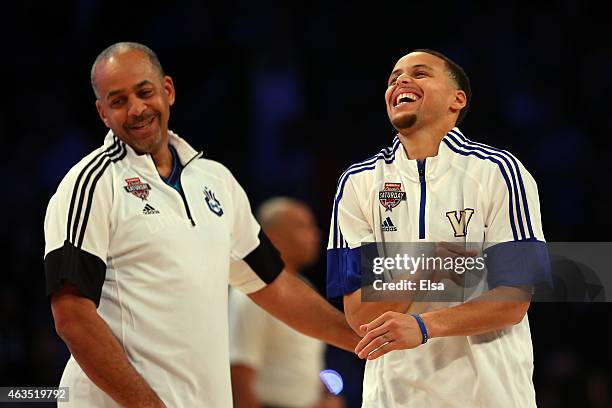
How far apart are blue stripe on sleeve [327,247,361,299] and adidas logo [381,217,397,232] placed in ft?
0.42

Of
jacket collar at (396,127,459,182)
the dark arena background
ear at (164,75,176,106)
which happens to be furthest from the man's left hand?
the dark arena background

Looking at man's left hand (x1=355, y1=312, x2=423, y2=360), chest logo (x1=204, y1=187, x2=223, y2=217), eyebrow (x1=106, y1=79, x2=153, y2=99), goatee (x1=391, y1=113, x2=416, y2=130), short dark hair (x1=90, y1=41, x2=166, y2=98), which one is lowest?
man's left hand (x1=355, y1=312, x2=423, y2=360)

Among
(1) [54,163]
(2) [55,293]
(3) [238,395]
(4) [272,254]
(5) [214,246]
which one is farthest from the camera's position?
(1) [54,163]

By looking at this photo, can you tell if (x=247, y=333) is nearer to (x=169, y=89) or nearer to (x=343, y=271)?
(x=169, y=89)

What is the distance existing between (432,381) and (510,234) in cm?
61

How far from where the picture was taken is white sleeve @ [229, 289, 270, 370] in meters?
6.40

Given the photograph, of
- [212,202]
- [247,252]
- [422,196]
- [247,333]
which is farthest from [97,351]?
[247,333]

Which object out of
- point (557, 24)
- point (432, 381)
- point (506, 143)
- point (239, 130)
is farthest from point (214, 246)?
point (557, 24)

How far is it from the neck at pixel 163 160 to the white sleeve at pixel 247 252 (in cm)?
34

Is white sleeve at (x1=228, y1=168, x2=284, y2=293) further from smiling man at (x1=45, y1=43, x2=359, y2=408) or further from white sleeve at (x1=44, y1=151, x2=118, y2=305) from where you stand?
white sleeve at (x1=44, y1=151, x2=118, y2=305)

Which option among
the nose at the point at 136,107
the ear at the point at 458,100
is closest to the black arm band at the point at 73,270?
the nose at the point at 136,107

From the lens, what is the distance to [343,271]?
157 inches

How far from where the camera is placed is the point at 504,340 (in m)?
3.75

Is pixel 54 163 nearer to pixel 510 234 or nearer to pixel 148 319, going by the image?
pixel 148 319
